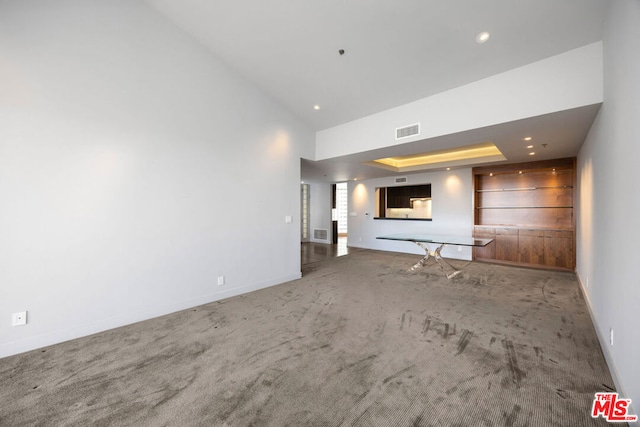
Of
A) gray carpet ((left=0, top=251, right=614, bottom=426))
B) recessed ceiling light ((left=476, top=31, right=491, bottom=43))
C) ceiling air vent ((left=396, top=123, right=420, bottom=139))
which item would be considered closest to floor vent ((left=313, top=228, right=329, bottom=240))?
ceiling air vent ((left=396, top=123, right=420, bottom=139))

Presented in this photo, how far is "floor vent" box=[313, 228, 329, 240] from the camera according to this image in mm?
9458

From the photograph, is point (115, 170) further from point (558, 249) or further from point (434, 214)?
point (558, 249)

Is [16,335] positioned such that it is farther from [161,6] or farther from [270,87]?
[270,87]

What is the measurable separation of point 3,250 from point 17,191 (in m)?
0.53

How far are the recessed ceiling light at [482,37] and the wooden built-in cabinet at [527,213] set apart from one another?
4.13m

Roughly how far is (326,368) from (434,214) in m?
5.83

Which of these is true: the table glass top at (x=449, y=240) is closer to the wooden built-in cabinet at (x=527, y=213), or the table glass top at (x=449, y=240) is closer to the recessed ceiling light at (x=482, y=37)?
the wooden built-in cabinet at (x=527, y=213)

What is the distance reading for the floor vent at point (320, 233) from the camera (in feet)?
31.0

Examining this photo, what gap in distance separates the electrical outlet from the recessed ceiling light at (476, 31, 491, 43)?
5179mm

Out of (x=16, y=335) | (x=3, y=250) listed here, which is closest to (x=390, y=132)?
(x=3, y=250)

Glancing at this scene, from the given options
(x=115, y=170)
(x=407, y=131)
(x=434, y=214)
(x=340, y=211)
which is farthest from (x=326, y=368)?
(x=340, y=211)

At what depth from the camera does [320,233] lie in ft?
31.7

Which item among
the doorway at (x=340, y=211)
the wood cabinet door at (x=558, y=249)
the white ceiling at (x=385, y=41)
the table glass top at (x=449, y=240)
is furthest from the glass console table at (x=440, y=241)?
the doorway at (x=340, y=211)

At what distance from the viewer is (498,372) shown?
76.6 inches
